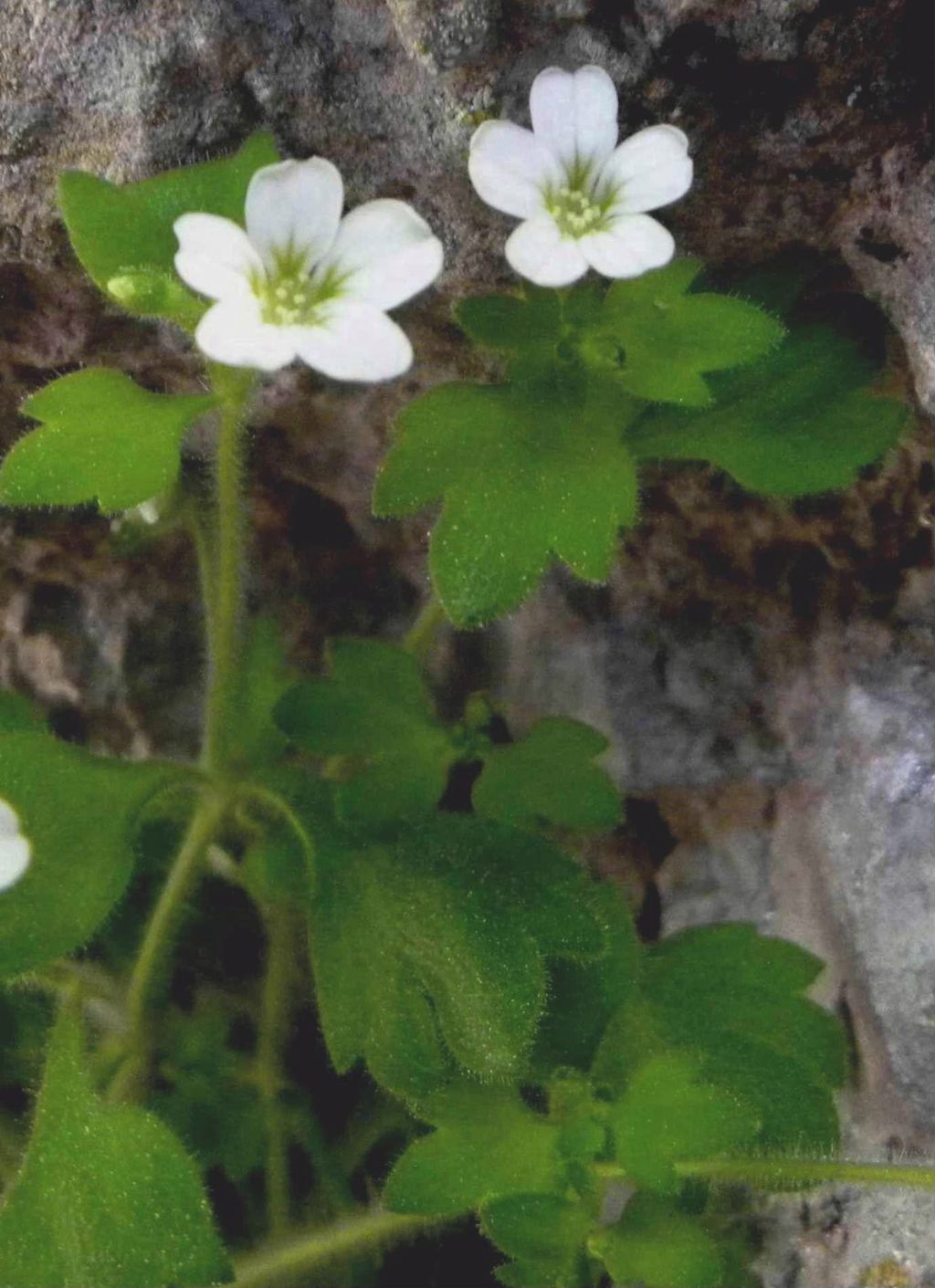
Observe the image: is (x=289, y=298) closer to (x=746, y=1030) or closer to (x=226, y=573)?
(x=226, y=573)

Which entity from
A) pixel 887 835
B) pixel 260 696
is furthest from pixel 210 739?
pixel 887 835

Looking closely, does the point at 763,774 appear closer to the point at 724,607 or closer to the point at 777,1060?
the point at 724,607

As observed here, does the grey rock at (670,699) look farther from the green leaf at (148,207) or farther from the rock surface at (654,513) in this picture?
the green leaf at (148,207)

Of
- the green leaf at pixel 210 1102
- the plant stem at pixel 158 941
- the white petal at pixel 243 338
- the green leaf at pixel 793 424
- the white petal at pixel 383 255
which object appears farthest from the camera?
the green leaf at pixel 210 1102

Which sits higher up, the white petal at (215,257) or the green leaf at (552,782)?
the white petal at (215,257)

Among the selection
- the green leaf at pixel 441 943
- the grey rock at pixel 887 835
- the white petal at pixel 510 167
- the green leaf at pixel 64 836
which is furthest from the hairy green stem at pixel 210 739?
the grey rock at pixel 887 835

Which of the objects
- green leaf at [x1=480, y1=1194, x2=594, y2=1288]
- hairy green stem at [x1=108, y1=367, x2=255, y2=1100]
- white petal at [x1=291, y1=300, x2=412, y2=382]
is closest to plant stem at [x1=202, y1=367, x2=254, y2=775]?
hairy green stem at [x1=108, y1=367, x2=255, y2=1100]
